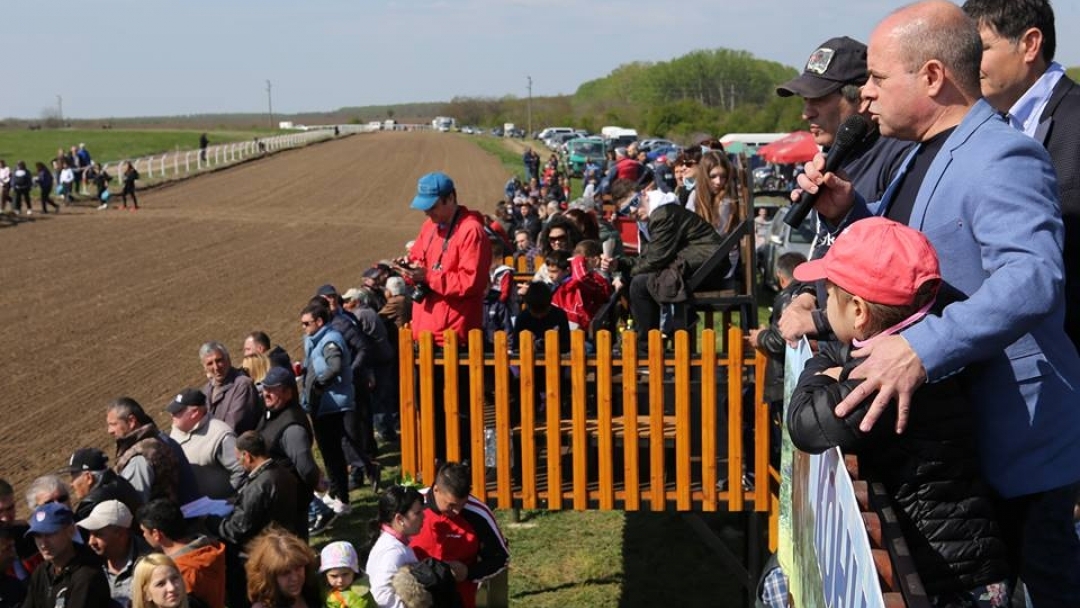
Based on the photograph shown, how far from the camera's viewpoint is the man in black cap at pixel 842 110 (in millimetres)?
3615

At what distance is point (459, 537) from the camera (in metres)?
6.40

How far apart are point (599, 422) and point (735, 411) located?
848 millimetres

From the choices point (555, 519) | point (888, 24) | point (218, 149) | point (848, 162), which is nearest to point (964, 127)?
point (888, 24)

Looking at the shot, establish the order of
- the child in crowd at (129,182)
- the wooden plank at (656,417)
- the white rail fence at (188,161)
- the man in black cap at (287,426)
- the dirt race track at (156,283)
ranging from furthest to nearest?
1. the white rail fence at (188,161)
2. the child in crowd at (129,182)
3. the dirt race track at (156,283)
4. the man in black cap at (287,426)
5. the wooden plank at (656,417)

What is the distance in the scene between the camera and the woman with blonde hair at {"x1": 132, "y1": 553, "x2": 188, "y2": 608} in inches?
210

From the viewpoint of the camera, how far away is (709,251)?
817cm

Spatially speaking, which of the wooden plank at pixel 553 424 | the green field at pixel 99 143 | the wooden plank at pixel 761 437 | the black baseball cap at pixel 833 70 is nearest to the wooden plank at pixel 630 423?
the wooden plank at pixel 553 424

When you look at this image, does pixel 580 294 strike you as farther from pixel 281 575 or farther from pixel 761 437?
pixel 281 575

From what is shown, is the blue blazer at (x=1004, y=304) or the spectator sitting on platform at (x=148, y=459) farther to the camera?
the spectator sitting on platform at (x=148, y=459)

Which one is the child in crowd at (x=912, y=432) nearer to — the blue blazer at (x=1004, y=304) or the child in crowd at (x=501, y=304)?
the blue blazer at (x=1004, y=304)

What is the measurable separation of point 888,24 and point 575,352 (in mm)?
4647

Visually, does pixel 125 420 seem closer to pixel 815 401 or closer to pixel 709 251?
pixel 709 251

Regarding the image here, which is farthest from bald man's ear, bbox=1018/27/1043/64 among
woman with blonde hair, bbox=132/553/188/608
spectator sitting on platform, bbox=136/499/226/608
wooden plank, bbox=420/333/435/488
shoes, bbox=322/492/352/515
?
shoes, bbox=322/492/352/515

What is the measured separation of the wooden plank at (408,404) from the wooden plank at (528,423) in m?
0.71
